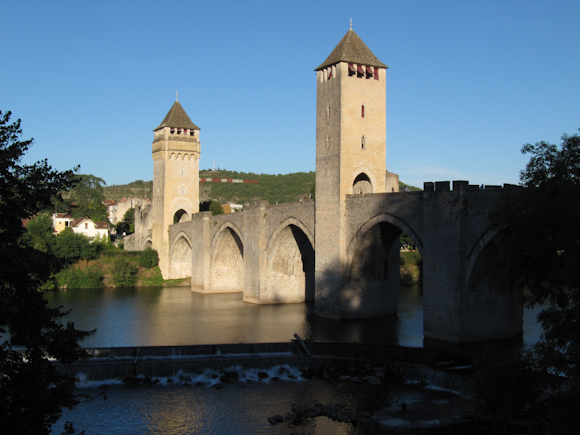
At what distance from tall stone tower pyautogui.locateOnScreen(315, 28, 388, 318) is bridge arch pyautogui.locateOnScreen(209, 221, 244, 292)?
1518cm

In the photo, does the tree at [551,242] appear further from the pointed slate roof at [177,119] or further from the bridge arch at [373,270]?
the pointed slate roof at [177,119]

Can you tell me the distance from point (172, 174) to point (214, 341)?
30527 millimetres

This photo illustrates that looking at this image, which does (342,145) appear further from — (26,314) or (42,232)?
(42,232)

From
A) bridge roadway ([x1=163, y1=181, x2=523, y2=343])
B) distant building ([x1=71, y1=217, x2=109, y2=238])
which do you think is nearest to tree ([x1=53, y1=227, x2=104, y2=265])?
bridge roadway ([x1=163, y1=181, x2=523, y2=343])

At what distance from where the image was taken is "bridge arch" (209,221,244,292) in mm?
47219

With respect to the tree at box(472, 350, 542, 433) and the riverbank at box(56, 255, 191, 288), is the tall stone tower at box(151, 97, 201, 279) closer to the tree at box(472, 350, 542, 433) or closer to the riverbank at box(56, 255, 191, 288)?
the riverbank at box(56, 255, 191, 288)

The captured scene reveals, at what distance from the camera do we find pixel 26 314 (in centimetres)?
1049

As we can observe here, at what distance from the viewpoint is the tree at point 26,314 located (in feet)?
32.9

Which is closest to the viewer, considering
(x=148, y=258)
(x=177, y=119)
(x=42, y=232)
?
(x=42, y=232)

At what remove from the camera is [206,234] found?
48406 millimetres

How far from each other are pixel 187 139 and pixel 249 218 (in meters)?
18.4

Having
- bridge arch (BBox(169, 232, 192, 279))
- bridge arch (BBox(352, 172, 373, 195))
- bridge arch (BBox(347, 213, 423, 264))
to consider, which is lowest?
bridge arch (BBox(169, 232, 192, 279))

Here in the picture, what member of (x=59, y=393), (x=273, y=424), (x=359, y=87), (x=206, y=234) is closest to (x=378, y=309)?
(x=359, y=87)

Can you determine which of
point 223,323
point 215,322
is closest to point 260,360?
point 223,323
